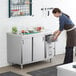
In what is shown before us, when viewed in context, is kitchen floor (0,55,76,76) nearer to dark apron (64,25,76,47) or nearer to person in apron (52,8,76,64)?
person in apron (52,8,76,64)

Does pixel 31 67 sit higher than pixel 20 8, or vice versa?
pixel 20 8

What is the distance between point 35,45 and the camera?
19.5 ft

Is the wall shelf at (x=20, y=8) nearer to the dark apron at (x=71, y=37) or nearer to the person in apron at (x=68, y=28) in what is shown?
the person in apron at (x=68, y=28)

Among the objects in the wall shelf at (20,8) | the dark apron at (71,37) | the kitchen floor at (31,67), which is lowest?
the kitchen floor at (31,67)

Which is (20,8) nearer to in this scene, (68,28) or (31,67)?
(68,28)

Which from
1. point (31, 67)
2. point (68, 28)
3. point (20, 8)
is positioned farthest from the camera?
point (20, 8)

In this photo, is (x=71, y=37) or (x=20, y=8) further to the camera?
(x=20, y=8)

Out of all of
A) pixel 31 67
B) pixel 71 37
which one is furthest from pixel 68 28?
pixel 31 67

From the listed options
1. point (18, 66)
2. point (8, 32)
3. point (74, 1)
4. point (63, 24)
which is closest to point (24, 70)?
point (18, 66)

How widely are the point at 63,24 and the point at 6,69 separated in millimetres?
1693

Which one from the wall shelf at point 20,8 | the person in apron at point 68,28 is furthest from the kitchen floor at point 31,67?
the wall shelf at point 20,8

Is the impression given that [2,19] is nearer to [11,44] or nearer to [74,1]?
[11,44]

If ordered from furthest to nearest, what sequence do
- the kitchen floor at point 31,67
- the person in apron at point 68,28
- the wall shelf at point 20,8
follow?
1. the wall shelf at point 20,8
2. the kitchen floor at point 31,67
3. the person in apron at point 68,28

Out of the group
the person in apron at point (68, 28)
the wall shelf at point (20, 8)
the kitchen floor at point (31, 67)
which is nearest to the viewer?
the person in apron at point (68, 28)
